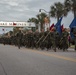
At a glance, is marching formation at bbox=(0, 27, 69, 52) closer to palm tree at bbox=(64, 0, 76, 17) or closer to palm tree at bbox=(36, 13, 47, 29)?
palm tree at bbox=(64, 0, 76, 17)

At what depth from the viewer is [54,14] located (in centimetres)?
6650

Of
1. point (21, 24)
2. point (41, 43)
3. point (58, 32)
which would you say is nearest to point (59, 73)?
point (58, 32)

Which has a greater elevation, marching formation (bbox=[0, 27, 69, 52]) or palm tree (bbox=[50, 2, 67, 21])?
palm tree (bbox=[50, 2, 67, 21])

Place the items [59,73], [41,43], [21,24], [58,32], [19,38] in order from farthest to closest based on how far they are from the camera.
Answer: [21,24], [19,38], [41,43], [58,32], [59,73]

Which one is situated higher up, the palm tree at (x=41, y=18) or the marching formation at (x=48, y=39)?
the palm tree at (x=41, y=18)

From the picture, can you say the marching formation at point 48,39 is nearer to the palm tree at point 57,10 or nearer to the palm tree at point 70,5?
the palm tree at point 70,5

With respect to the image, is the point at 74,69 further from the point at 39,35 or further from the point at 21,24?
the point at 21,24

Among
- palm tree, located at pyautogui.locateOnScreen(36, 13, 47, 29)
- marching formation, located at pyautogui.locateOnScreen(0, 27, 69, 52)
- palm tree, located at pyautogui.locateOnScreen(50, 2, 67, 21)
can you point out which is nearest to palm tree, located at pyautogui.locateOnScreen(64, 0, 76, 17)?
palm tree, located at pyautogui.locateOnScreen(50, 2, 67, 21)

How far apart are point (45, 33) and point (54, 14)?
132ft

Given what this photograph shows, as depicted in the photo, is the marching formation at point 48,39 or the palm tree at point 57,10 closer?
the marching formation at point 48,39

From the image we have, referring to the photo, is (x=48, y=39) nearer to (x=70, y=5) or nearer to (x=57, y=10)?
(x=70, y=5)

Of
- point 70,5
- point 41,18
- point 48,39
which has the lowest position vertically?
point 48,39

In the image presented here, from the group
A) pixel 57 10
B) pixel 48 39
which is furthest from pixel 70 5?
pixel 48 39

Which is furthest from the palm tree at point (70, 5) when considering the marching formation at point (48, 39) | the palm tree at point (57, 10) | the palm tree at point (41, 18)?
the palm tree at point (41, 18)
